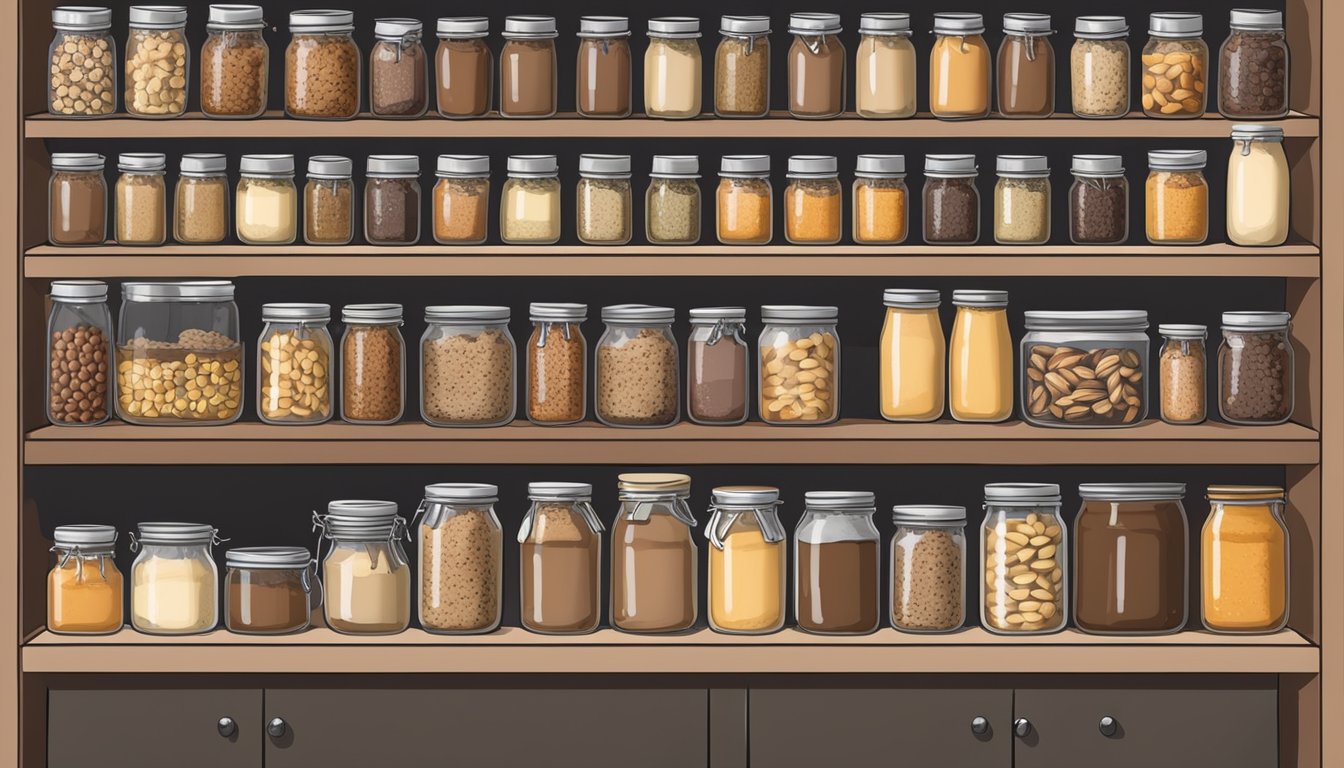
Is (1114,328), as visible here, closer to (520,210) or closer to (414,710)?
(520,210)

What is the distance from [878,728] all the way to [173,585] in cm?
96

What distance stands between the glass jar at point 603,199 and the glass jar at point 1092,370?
1.87ft

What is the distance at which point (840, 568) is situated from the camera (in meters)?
2.35

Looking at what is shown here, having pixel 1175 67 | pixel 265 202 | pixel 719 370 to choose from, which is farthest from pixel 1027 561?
pixel 265 202

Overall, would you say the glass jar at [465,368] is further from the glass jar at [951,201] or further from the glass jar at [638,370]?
the glass jar at [951,201]

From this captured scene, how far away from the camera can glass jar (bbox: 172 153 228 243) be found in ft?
7.82

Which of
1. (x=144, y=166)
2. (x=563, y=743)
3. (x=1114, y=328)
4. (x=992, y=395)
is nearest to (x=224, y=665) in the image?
(x=563, y=743)

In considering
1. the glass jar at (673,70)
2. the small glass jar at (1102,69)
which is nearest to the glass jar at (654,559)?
the glass jar at (673,70)

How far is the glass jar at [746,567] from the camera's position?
235 cm

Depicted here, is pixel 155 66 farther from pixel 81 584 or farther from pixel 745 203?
pixel 745 203

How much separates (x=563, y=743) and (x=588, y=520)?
0.30 meters

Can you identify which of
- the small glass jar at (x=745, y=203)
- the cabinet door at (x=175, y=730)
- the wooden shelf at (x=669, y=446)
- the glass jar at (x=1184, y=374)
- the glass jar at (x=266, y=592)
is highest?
the small glass jar at (x=745, y=203)

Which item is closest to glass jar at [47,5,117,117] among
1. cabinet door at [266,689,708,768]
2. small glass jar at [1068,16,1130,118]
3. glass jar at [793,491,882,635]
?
cabinet door at [266,689,708,768]

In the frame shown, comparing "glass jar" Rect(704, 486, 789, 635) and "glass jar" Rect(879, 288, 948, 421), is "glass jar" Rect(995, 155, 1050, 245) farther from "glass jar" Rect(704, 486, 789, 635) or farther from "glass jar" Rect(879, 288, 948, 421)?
"glass jar" Rect(704, 486, 789, 635)
